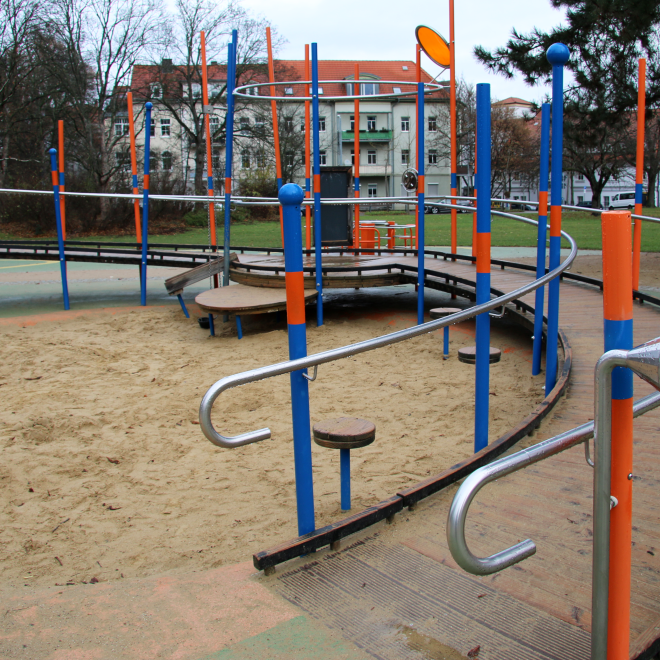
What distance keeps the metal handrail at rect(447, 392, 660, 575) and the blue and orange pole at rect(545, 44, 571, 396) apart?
308cm

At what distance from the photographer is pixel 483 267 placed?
3.51 m

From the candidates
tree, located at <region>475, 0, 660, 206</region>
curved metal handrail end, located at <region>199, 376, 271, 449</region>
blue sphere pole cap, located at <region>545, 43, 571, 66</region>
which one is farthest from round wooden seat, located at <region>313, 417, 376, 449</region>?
tree, located at <region>475, 0, 660, 206</region>

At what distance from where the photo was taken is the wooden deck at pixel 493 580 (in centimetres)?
195

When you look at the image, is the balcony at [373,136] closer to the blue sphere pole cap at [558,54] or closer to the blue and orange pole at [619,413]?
the blue sphere pole cap at [558,54]

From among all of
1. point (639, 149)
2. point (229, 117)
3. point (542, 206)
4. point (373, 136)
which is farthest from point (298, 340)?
point (373, 136)

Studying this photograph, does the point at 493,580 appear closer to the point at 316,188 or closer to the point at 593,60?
the point at 316,188

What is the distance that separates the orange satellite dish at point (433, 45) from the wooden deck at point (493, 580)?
6.69 m

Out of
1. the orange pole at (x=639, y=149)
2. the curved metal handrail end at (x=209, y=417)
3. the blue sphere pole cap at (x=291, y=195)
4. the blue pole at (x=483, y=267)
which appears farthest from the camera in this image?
the orange pole at (x=639, y=149)

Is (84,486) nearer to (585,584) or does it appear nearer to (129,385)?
(129,385)

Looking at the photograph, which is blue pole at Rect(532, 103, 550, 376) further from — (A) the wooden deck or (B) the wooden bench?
(B) the wooden bench

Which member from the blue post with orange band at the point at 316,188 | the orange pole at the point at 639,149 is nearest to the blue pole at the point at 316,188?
the blue post with orange band at the point at 316,188

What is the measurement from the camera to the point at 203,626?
213 cm

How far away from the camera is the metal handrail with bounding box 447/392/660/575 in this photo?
50.3 inches

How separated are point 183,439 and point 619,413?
13.2 ft
